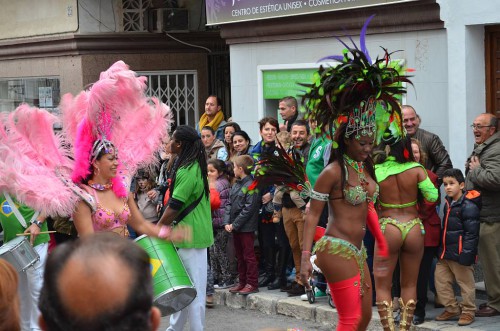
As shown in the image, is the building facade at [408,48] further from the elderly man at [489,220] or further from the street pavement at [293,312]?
the street pavement at [293,312]

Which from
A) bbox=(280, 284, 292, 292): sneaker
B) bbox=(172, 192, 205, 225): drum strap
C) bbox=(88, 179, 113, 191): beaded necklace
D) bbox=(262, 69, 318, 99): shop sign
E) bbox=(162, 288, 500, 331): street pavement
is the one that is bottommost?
bbox=(162, 288, 500, 331): street pavement

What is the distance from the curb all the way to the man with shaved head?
635 centimetres

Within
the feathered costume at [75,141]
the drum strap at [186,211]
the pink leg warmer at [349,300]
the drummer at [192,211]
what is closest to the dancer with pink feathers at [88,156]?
the feathered costume at [75,141]

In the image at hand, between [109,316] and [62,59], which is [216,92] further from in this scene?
[109,316]

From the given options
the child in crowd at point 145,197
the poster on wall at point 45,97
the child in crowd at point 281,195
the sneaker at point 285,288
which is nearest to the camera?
the child in crowd at point 281,195

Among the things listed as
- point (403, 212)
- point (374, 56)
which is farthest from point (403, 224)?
point (374, 56)

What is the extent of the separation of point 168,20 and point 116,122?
27.4 feet

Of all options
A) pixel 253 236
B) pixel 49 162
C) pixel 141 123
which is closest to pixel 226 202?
pixel 253 236

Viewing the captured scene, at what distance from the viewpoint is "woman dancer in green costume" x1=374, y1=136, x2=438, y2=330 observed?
7805 mm

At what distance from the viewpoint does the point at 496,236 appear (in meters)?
8.45

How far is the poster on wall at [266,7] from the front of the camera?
11.0 m

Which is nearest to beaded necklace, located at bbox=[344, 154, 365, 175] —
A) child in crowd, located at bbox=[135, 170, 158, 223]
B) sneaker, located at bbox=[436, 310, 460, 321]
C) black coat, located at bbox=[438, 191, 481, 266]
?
black coat, located at bbox=[438, 191, 481, 266]

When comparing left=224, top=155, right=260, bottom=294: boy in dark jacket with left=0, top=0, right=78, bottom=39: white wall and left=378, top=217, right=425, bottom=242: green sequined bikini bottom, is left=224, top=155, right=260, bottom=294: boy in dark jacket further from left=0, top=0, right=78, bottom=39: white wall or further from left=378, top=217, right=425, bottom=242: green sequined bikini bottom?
left=0, top=0, right=78, bottom=39: white wall

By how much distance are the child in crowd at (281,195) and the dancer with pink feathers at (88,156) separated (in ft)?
7.50
